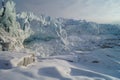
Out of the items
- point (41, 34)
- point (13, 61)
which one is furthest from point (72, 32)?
point (13, 61)

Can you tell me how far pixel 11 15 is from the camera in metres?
22.0

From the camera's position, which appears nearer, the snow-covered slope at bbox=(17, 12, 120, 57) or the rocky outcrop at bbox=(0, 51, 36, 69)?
the rocky outcrop at bbox=(0, 51, 36, 69)

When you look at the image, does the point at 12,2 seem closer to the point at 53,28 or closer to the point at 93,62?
the point at 93,62

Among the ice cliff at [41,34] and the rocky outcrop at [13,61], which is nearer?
the rocky outcrop at [13,61]

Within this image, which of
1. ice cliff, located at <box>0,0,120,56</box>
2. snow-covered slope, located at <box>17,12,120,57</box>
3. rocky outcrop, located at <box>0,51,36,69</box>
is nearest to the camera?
rocky outcrop, located at <box>0,51,36,69</box>

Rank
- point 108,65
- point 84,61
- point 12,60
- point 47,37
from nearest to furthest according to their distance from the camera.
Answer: point 12,60, point 108,65, point 84,61, point 47,37

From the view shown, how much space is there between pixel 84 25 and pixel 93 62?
93.5m

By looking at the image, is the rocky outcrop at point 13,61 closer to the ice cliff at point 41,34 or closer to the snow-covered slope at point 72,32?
the ice cliff at point 41,34

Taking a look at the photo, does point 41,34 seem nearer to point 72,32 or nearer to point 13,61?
point 72,32

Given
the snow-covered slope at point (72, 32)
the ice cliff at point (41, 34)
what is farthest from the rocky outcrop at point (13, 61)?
the snow-covered slope at point (72, 32)

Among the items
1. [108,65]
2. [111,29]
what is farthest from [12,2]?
[111,29]

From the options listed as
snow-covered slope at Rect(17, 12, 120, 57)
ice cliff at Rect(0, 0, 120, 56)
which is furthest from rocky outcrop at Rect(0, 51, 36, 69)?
snow-covered slope at Rect(17, 12, 120, 57)

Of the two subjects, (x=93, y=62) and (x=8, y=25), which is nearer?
(x=93, y=62)

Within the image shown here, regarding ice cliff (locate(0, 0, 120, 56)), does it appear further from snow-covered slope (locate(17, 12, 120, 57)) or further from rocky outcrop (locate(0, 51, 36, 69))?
rocky outcrop (locate(0, 51, 36, 69))
